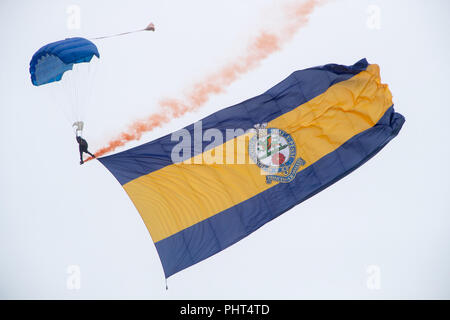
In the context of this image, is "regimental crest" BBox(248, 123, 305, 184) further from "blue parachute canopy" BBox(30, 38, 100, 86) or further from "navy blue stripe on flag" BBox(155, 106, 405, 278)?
"blue parachute canopy" BBox(30, 38, 100, 86)

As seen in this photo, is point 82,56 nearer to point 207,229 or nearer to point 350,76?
point 207,229

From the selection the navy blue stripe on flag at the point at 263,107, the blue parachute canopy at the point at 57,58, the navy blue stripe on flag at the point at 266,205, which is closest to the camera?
the navy blue stripe on flag at the point at 266,205

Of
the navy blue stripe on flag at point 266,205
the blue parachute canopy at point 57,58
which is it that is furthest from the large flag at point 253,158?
the blue parachute canopy at point 57,58

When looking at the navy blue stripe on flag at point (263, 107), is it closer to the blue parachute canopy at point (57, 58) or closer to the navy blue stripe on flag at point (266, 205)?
the navy blue stripe on flag at point (266, 205)

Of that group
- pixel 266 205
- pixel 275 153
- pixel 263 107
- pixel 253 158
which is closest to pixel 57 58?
pixel 263 107

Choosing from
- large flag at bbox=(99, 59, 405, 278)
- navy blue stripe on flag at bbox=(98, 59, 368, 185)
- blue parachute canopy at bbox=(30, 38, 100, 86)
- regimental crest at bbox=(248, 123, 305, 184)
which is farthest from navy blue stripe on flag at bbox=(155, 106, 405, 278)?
blue parachute canopy at bbox=(30, 38, 100, 86)
